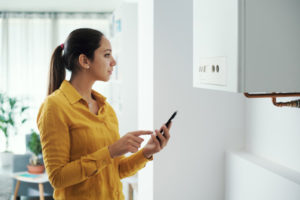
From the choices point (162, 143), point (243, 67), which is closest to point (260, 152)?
point (162, 143)

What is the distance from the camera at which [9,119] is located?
5.49 metres

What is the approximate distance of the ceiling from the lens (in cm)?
502

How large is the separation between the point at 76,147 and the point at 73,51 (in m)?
0.38

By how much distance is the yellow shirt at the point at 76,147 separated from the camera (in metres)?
1.18

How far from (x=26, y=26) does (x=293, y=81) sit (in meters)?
5.59

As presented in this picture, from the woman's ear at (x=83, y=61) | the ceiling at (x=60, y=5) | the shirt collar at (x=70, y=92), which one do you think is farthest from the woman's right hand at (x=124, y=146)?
the ceiling at (x=60, y=5)

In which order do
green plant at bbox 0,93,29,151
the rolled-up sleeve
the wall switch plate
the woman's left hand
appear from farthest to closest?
1. green plant at bbox 0,93,29,151
2. the woman's left hand
3. the rolled-up sleeve
4. the wall switch plate

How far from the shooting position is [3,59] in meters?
5.80

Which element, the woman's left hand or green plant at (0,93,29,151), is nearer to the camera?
the woman's left hand

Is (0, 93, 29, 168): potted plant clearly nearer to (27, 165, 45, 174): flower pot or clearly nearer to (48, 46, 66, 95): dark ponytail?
(27, 165, 45, 174): flower pot

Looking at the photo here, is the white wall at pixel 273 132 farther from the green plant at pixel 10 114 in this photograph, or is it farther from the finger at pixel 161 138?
the green plant at pixel 10 114

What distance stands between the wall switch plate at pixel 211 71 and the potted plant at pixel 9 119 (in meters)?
4.83

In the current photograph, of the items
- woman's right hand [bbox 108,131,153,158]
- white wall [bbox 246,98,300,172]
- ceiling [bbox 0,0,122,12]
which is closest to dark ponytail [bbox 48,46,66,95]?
woman's right hand [bbox 108,131,153,158]

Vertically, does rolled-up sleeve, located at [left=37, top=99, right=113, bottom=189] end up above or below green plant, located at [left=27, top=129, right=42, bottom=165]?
above
